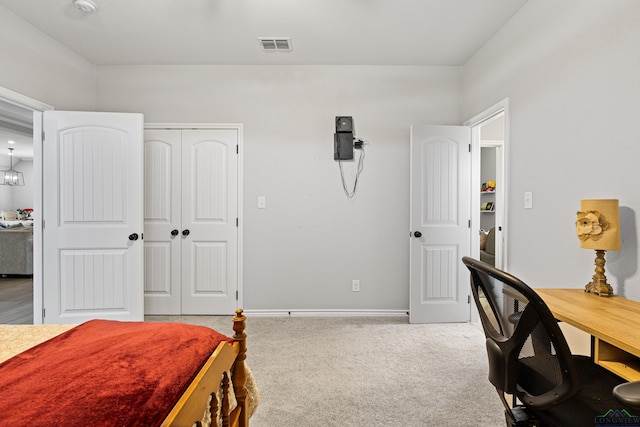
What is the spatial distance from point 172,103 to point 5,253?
168 inches

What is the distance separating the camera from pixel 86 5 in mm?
2262

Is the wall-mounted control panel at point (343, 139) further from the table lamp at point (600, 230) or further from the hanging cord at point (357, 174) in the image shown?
the table lamp at point (600, 230)

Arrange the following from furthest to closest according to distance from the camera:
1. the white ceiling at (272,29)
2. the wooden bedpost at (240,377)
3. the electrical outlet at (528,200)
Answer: the white ceiling at (272,29)
the electrical outlet at (528,200)
the wooden bedpost at (240,377)

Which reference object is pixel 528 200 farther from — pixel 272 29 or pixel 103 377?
pixel 103 377

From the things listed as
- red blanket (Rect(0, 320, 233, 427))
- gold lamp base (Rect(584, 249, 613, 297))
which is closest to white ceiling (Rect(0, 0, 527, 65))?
gold lamp base (Rect(584, 249, 613, 297))

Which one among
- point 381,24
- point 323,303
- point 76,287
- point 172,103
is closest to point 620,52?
point 381,24

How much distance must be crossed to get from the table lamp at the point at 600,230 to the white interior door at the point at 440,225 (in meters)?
1.57

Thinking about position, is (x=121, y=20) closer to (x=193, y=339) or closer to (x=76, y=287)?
(x=76, y=287)

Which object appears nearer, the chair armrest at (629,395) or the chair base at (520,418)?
the chair armrest at (629,395)

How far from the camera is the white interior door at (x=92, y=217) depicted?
2787mm

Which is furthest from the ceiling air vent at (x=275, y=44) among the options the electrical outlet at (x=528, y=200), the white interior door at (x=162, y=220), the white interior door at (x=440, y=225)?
the electrical outlet at (x=528, y=200)

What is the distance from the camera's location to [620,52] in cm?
152

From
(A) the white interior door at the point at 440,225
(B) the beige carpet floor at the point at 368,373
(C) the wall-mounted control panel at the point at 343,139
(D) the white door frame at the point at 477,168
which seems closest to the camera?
(B) the beige carpet floor at the point at 368,373

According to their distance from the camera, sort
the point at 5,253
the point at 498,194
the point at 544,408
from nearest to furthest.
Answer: the point at 544,408, the point at 498,194, the point at 5,253
